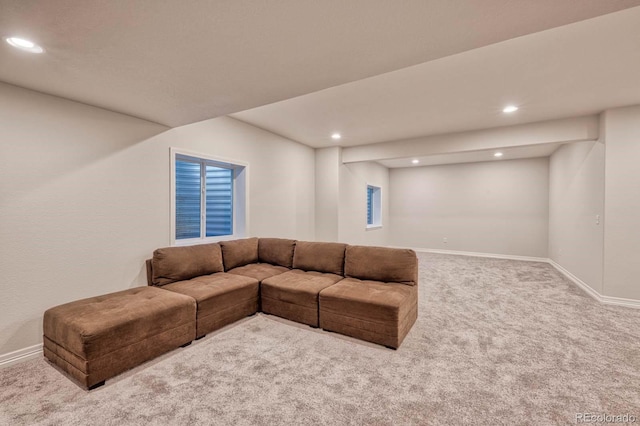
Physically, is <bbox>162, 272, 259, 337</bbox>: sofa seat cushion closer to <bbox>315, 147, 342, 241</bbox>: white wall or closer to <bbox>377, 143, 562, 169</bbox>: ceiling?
<bbox>315, 147, 342, 241</bbox>: white wall

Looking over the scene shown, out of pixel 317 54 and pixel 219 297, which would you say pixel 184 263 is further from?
pixel 317 54

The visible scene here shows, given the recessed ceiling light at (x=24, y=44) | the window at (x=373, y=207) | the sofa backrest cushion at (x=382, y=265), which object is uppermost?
the recessed ceiling light at (x=24, y=44)

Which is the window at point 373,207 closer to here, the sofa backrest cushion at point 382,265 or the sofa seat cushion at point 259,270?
the sofa seat cushion at point 259,270

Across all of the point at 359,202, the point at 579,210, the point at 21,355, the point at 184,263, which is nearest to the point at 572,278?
the point at 579,210

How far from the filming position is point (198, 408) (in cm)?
165

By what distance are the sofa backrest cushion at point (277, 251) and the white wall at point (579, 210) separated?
4.14 m

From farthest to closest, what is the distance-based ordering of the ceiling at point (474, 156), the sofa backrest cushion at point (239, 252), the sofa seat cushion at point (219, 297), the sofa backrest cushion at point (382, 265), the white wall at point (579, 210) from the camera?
the ceiling at point (474, 156)
the white wall at point (579, 210)
the sofa backrest cushion at point (239, 252)
the sofa backrest cushion at point (382, 265)
the sofa seat cushion at point (219, 297)

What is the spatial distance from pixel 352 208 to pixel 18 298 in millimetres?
5188

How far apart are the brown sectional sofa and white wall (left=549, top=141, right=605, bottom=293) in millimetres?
2878

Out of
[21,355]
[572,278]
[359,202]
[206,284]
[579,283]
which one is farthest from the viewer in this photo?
[359,202]

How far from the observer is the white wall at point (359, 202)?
579 cm

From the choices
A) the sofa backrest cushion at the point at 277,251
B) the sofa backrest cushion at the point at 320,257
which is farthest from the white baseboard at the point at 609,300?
the sofa backrest cushion at the point at 277,251

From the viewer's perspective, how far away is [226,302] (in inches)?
108

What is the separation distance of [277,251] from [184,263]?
1238 millimetres
